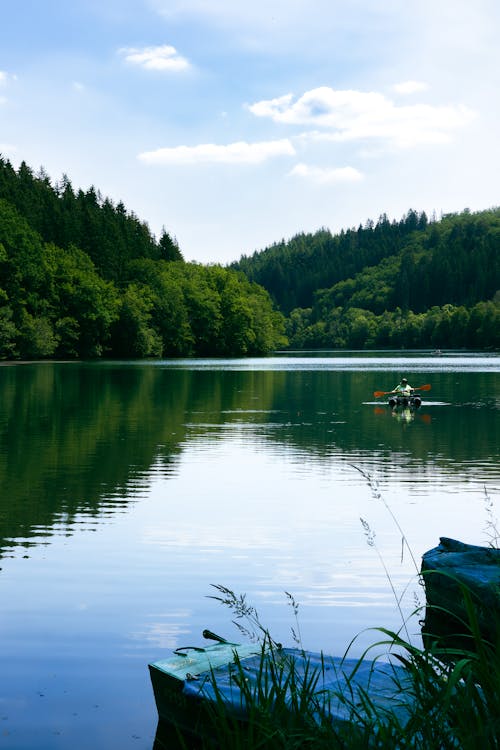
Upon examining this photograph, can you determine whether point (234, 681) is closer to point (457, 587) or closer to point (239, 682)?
point (239, 682)

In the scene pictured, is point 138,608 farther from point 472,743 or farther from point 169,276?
point 169,276

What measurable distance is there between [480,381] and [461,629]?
174ft

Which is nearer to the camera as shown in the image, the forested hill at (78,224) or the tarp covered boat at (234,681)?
the tarp covered boat at (234,681)

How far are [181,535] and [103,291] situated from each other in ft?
332

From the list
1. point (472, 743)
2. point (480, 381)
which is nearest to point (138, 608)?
point (472, 743)

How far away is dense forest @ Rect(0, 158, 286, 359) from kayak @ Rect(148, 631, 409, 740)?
8794 centimetres

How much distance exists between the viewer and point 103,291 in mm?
113125

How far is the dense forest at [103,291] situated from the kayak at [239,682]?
87.9m

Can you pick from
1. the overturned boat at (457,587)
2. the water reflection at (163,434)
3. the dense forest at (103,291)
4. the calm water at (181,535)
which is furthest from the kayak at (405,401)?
the dense forest at (103,291)

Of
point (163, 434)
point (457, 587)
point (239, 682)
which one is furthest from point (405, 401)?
point (239, 682)

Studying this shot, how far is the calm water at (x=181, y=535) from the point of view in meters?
8.19

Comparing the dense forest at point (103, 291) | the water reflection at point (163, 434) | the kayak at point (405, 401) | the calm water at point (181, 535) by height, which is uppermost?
the dense forest at point (103, 291)

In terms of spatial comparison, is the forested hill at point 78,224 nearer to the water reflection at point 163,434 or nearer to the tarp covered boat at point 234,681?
the water reflection at point 163,434

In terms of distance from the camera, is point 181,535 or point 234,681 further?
point 181,535
